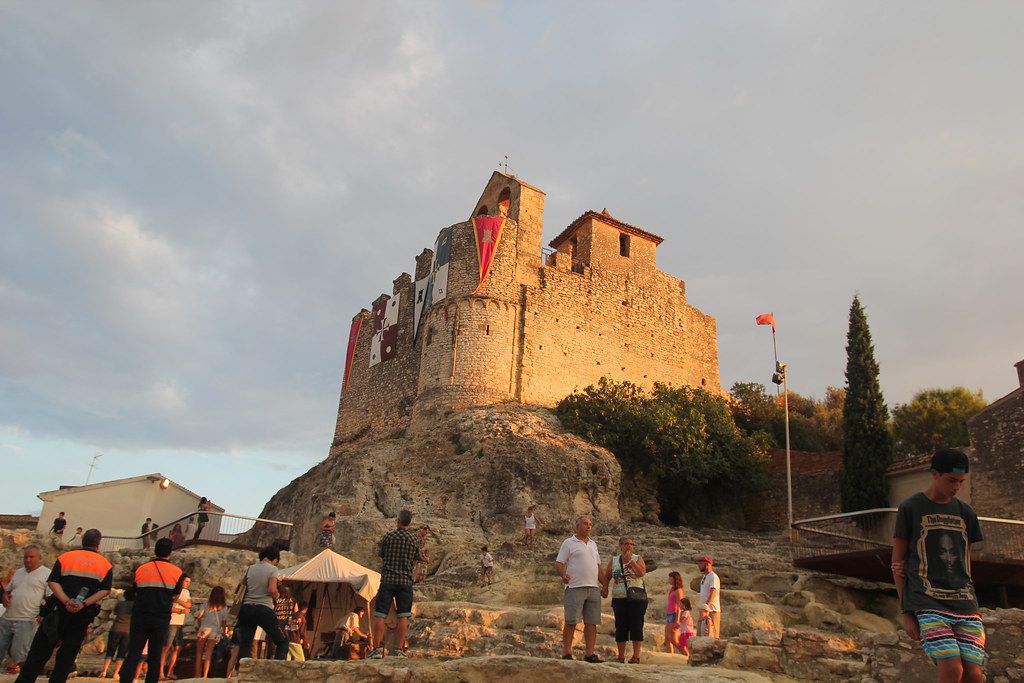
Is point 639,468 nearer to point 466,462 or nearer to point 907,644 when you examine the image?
point 466,462

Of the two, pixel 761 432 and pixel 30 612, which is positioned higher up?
pixel 761 432

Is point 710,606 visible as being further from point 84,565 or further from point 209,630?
point 84,565

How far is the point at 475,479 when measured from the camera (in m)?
24.5

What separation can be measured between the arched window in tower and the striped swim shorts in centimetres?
3088

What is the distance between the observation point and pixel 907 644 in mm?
6547

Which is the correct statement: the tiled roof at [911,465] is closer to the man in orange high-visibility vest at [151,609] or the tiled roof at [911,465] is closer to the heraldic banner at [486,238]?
the heraldic banner at [486,238]

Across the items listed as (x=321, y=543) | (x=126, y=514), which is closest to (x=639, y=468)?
(x=321, y=543)

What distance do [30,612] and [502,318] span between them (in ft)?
76.2

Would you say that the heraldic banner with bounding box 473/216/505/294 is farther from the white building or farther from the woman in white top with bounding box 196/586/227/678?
the woman in white top with bounding box 196/586/227/678

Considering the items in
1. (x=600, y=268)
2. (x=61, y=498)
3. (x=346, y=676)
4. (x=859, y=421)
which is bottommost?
(x=346, y=676)

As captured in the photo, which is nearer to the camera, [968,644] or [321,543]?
[968,644]

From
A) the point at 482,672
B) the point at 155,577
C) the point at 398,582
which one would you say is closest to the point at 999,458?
the point at 398,582

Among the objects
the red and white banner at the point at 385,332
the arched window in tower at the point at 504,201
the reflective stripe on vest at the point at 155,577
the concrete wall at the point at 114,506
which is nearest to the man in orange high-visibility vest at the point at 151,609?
the reflective stripe on vest at the point at 155,577

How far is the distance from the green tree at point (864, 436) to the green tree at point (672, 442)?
14.1 ft
